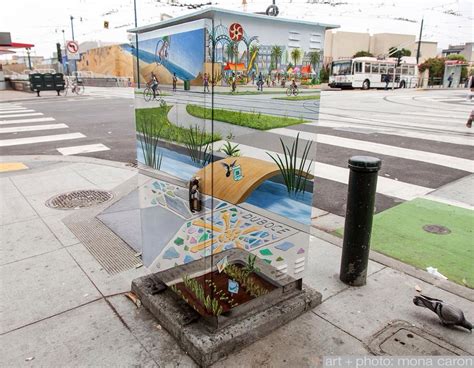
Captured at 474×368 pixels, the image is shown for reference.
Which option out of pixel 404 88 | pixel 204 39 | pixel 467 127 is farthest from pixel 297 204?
pixel 404 88

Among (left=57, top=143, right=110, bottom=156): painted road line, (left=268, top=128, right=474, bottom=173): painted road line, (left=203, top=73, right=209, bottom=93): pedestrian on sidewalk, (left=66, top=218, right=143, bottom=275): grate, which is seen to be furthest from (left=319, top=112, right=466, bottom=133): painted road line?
(left=203, top=73, right=209, bottom=93): pedestrian on sidewalk

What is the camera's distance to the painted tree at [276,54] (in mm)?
2512

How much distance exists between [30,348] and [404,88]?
4582 cm

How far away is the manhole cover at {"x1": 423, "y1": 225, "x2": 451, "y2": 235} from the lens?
15.0 feet

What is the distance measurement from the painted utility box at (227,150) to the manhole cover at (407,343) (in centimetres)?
72

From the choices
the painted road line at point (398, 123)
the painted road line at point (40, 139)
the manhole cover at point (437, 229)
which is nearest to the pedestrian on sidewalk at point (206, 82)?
the manhole cover at point (437, 229)

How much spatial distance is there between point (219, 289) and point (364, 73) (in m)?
37.6

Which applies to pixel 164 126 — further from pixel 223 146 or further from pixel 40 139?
pixel 40 139

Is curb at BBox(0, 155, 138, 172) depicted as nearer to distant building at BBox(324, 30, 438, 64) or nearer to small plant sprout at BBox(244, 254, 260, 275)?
small plant sprout at BBox(244, 254, 260, 275)

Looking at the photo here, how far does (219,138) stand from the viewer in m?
2.42

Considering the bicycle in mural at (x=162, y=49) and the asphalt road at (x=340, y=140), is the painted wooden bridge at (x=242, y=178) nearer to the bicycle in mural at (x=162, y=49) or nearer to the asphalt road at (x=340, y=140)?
the asphalt road at (x=340, y=140)

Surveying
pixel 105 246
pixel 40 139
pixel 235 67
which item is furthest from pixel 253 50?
→ pixel 40 139

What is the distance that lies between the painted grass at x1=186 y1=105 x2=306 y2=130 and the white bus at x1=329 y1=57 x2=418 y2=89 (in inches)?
1439

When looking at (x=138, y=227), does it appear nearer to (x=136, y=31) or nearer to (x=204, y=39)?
(x=136, y=31)
